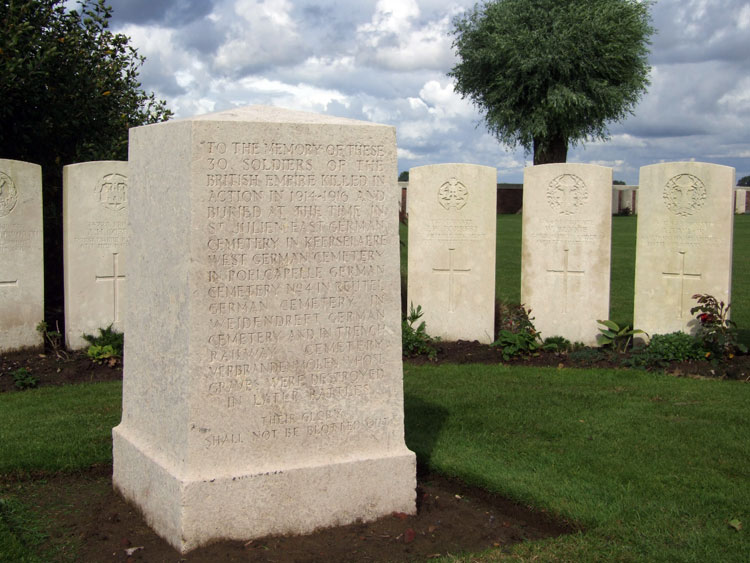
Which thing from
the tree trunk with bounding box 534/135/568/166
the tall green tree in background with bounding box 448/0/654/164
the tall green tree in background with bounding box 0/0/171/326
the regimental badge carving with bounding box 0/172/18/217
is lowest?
the regimental badge carving with bounding box 0/172/18/217

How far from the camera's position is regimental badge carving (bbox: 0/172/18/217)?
8.73 meters

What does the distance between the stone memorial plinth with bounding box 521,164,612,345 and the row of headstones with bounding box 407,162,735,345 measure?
11mm

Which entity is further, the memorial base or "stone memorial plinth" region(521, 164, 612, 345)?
"stone memorial plinth" region(521, 164, 612, 345)

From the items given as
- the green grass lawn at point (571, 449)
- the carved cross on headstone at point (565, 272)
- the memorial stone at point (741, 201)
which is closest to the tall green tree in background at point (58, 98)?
the green grass lawn at point (571, 449)

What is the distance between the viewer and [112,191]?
29.8ft

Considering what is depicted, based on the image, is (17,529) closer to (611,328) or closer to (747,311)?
(611,328)

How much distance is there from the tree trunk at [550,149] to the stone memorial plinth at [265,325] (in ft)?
94.4

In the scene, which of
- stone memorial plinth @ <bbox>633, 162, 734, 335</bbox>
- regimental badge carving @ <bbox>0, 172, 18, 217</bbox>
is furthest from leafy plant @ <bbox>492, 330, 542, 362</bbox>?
regimental badge carving @ <bbox>0, 172, 18, 217</bbox>

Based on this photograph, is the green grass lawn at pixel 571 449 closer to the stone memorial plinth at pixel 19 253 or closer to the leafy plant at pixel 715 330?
the leafy plant at pixel 715 330

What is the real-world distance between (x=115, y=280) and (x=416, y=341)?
342 centimetres

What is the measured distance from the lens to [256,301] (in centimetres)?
407

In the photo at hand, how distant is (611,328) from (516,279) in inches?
275

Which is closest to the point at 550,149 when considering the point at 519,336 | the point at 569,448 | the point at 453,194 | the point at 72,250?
the point at 453,194

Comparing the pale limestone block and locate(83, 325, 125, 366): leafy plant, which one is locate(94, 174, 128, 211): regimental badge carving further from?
the pale limestone block
